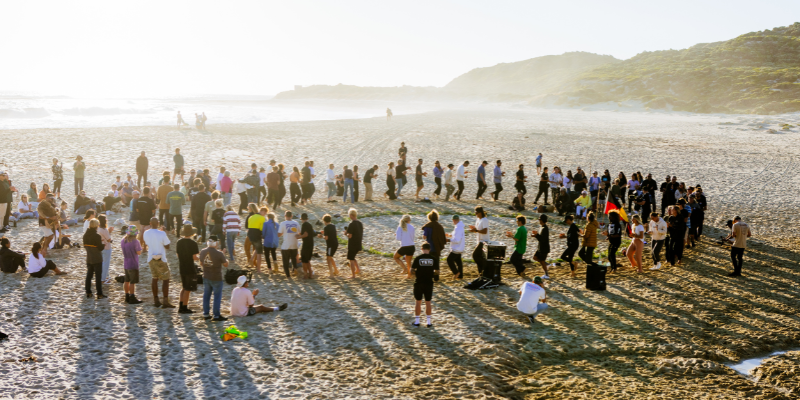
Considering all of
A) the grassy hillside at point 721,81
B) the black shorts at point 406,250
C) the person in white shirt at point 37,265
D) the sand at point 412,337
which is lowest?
the sand at point 412,337

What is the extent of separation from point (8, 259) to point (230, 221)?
4.58 meters

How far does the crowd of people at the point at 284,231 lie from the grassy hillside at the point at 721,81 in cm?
5528

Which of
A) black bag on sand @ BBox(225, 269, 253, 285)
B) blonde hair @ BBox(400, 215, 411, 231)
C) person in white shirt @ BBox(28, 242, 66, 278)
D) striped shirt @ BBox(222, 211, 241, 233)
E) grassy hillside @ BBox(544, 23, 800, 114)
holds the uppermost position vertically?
grassy hillside @ BBox(544, 23, 800, 114)

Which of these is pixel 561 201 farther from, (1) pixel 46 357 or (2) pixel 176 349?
(1) pixel 46 357

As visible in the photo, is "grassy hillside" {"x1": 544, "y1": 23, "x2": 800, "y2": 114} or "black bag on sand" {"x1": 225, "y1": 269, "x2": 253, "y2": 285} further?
"grassy hillside" {"x1": 544, "y1": 23, "x2": 800, "y2": 114}

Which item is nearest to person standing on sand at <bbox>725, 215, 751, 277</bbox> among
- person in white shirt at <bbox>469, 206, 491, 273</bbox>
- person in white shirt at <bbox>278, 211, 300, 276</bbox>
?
person in white shirt at <bbox>469, 206, 491, 273</bbox>

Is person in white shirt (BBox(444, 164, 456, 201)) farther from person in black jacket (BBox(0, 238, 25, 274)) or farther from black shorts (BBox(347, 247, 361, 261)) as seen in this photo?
person in black jacket (BBox(0, 238, 25, 274))

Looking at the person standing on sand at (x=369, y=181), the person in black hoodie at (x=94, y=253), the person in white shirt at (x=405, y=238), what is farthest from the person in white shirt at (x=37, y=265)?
the person standing on sand at (x=369, y=181)

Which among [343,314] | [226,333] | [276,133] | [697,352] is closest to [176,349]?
[226,333]

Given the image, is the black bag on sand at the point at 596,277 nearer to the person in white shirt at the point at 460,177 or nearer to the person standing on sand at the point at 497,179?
the person standing on sand at the point at 497,179

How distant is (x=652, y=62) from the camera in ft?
466

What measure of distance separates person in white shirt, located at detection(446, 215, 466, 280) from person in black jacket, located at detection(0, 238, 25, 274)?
9333mm

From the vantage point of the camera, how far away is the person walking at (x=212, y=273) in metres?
9.56

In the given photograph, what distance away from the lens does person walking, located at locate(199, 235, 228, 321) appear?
9.56 metres
